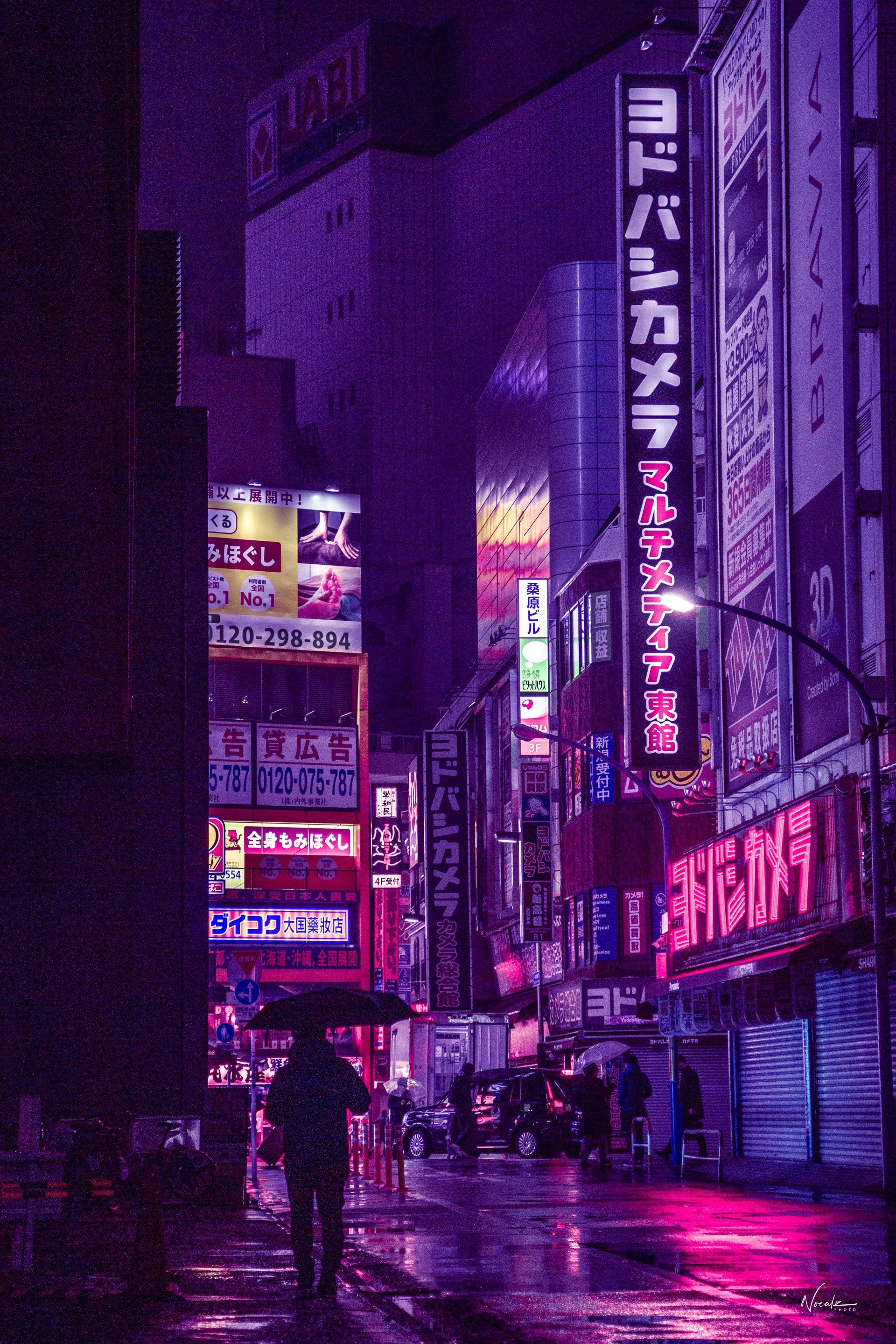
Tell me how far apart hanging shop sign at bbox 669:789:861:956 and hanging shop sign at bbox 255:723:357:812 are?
91.5 ft

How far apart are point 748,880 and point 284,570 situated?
4069cm

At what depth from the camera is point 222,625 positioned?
67.8 metres

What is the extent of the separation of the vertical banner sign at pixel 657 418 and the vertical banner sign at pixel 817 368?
3065 mm

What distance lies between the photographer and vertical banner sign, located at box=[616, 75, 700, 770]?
33.2 m

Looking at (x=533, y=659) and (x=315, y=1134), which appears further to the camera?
(x=533, y=659)

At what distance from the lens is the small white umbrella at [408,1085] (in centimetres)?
5694

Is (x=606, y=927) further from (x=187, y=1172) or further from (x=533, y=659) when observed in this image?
(x=187, y=1172)

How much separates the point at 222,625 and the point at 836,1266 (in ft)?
181

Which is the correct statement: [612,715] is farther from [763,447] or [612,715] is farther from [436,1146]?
[763,447]

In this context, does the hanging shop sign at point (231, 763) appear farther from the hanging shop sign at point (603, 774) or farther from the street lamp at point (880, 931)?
the street lamp at point (880, 931)

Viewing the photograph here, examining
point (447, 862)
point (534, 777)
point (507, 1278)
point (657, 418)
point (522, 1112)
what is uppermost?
point (657, 418)

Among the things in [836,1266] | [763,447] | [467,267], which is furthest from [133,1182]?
[467,267]

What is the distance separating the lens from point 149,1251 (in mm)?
12031

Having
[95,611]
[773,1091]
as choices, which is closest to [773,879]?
[773,1091]
